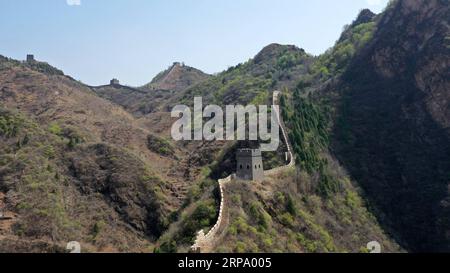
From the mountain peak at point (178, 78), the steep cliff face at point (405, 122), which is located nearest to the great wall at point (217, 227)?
the steep cliff face at point (405, 122)

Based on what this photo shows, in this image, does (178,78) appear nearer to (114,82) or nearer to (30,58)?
(114,82)

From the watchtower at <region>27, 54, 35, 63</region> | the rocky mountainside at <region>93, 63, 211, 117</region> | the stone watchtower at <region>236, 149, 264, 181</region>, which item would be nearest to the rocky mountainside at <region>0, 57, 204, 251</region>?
the stone watchtower at <region>236, 149, 264, 181</region>

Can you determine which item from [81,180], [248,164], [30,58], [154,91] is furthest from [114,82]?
[248,164]

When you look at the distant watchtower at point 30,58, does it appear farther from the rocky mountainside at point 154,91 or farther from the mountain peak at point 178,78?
the mountain peak at point 178,78

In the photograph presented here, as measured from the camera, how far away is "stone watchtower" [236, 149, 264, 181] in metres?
52.2

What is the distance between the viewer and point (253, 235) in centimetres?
4562

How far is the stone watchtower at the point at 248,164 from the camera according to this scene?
5219cm

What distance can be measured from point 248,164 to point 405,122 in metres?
40.1

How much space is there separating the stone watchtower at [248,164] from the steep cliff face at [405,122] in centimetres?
2333

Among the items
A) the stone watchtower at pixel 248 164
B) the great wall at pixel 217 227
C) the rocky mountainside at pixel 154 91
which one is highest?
the rocky mountainside at pixel 154 91

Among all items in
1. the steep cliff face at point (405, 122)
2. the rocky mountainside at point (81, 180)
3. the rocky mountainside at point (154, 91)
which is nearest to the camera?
the rocky mountainside at point (81, 180)

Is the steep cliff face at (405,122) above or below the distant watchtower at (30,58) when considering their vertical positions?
below

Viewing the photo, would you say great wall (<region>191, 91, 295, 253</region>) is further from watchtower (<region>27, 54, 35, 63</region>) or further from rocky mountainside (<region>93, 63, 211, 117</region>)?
watchtower (<region>27, 54, 35, 63</region>)

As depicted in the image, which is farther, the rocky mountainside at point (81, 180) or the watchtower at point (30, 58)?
the watchtower at point (30, 58)
